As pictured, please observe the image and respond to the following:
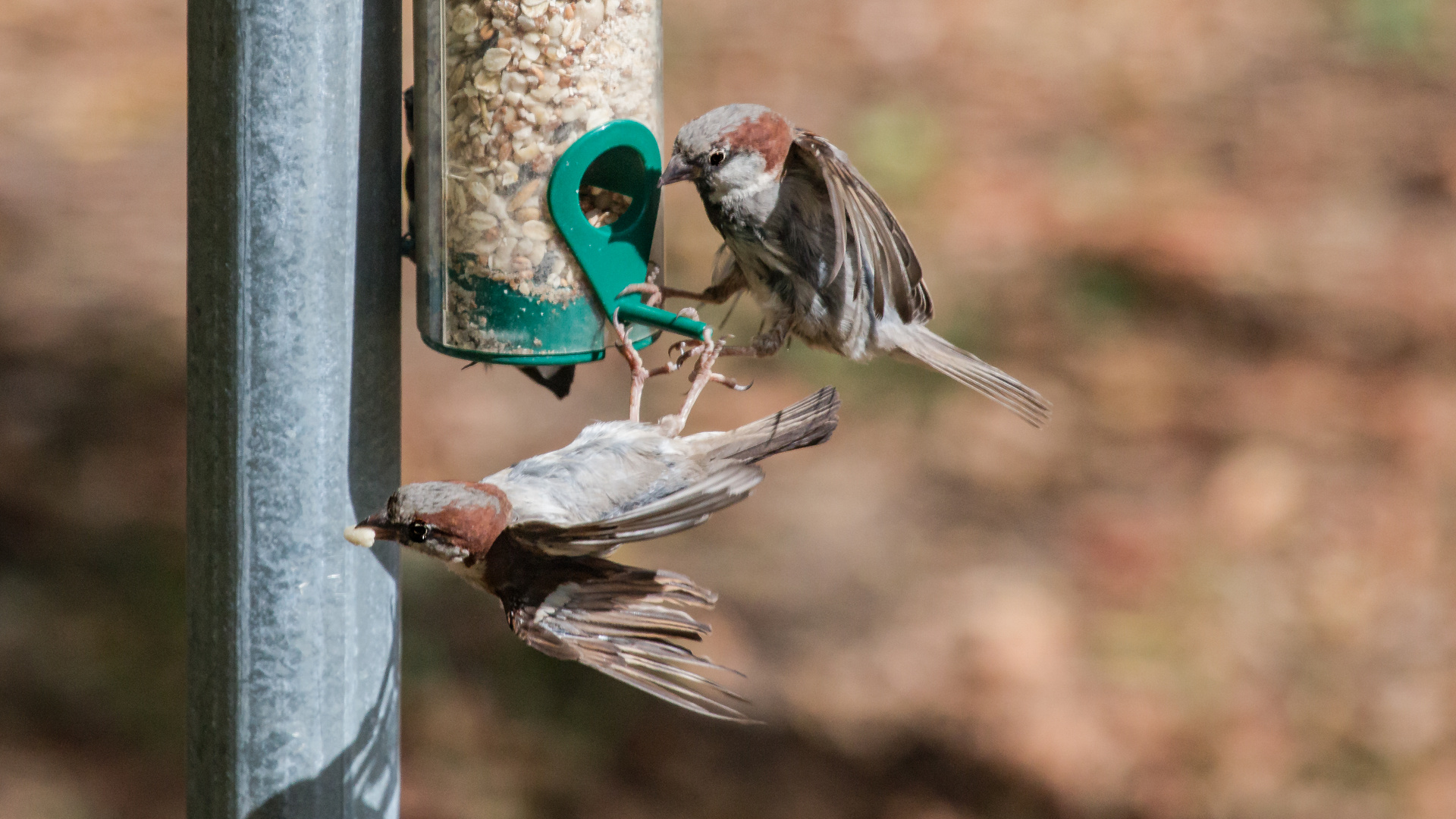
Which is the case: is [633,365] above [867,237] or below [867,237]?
below

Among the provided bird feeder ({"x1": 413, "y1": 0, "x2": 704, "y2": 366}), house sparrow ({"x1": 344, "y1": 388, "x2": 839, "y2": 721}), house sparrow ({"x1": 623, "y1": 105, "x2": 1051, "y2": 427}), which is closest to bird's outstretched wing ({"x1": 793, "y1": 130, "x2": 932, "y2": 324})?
house sparrow ({"x1": 623, "y1": 105, "x2": 1051, "y2": 427})

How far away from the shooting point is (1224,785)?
5.22 m

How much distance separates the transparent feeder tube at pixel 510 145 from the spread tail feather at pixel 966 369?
3.12ft

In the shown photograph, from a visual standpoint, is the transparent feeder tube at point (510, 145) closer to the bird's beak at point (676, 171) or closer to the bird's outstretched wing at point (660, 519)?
the bird's beak at point (676, 171)

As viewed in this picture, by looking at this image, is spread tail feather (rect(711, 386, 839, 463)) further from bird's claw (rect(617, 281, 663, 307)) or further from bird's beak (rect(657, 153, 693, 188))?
bird's beak (rect(657, 153, 693, 188))

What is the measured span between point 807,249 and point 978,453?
3044mm

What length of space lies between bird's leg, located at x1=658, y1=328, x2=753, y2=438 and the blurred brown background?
67.0 inches

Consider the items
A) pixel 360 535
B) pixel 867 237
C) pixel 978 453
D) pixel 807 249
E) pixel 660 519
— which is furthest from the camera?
pixel 978 453

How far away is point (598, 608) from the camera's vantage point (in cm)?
260

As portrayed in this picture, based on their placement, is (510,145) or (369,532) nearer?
(369,532)

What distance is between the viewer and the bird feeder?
296 cm

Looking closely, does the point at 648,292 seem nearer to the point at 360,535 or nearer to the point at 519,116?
the point at 519,116

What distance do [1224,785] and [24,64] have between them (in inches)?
267

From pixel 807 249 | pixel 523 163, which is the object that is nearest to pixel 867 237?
pixel 807 249
